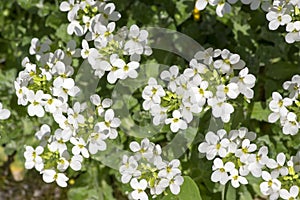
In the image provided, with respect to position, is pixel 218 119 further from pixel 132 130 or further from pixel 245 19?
pixel 245 19

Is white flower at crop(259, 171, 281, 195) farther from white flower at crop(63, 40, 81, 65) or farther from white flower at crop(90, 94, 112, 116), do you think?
white flower at crop(63, 40, 81, 65)

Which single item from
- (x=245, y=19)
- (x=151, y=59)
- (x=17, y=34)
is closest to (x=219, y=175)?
(x=151, y=59)

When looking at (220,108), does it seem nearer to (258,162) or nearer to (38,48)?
(258,162)

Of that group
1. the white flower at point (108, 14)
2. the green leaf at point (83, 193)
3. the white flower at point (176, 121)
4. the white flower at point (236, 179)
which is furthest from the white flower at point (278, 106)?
the green leaf at point (83, 193)

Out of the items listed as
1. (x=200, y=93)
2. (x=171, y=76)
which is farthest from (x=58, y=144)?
(x=200, y=93)

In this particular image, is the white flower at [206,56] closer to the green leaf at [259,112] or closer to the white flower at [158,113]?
the white flower at [158,113]

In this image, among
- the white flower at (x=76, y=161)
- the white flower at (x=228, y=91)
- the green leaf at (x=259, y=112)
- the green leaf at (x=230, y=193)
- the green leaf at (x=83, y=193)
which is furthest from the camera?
the green leaf at (x=83, y=193)

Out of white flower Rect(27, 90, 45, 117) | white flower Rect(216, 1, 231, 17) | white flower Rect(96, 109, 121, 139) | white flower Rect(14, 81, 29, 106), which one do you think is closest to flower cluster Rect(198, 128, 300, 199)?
white flower Rect(96, 109, 121, 139)
